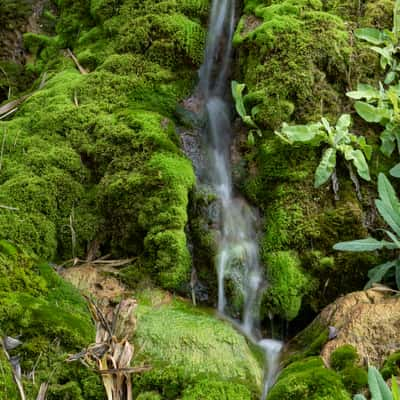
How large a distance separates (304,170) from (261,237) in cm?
67

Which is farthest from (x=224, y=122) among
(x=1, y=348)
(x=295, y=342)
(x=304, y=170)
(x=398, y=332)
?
(x=1, y=348)

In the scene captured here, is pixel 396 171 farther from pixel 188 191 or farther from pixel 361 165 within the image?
pixel 188 191

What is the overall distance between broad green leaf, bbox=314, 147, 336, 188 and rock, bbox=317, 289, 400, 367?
3.23ft

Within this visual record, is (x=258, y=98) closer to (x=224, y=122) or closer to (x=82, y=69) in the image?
(x=224, y=122)

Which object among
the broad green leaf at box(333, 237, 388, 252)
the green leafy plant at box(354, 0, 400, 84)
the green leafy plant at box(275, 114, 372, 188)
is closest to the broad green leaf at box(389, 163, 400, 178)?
the green leafy plant at box(275, 114, 372, 188)

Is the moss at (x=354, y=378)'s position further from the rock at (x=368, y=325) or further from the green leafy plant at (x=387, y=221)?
the green leafy plant at (x=387, y=221)

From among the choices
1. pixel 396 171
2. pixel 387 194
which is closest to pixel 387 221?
pixel 387 194

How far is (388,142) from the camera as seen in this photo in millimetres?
4465

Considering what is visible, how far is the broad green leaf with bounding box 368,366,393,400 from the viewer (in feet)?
7.97

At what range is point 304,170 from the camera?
4.43m

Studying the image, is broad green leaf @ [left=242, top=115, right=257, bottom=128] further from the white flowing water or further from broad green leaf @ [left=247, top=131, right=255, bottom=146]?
the white flowing water

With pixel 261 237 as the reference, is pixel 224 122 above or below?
above

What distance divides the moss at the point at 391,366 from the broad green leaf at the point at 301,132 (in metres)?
1.90

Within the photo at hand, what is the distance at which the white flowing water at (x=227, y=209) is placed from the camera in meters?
4.13
